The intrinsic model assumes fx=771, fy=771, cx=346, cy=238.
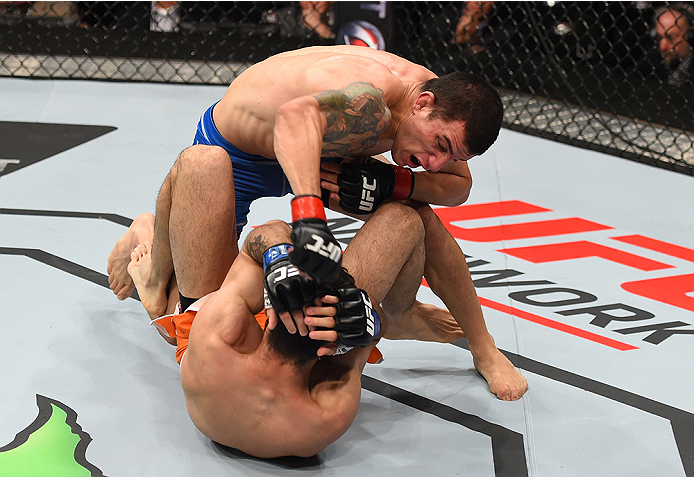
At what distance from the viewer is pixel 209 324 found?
4.93 ft

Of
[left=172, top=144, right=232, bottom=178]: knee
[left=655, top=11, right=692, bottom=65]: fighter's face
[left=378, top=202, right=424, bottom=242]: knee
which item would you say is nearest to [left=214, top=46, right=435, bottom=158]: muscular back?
→ [left=172, top=144, right=232, bottom=178]: knee

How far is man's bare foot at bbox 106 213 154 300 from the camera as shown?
7.23 feet

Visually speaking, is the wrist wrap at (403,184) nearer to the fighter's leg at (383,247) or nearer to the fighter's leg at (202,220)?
the fighter's leg at (383,247)

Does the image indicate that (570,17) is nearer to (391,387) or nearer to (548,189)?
(548,189)

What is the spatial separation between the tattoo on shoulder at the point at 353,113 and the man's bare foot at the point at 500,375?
26.7 inches

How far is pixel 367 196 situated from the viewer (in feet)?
5.85

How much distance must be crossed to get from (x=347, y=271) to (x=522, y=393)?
64cm

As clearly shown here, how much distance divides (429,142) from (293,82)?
35 cm

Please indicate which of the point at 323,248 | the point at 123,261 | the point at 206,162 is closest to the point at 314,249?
the point at 323,248

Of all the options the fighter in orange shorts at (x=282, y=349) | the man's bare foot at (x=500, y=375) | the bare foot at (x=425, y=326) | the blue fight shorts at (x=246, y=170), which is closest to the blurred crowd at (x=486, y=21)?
the blue fight shorts at (x=246, y=170)

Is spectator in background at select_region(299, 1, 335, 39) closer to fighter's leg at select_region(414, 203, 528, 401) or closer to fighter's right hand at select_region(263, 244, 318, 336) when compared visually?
fighter's leg at select_region(414, 203, 528, 401)

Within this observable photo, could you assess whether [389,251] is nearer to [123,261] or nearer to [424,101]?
[424,101]

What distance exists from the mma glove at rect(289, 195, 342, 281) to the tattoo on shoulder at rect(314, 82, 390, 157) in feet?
1.14

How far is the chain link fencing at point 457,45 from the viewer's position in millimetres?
4188
